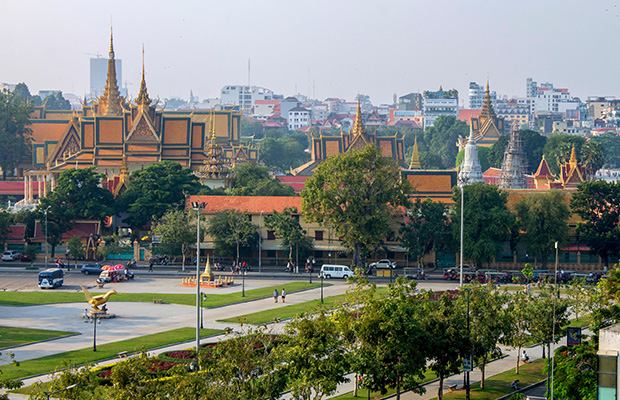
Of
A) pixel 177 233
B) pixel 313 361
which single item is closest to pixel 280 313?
pixel 313 361

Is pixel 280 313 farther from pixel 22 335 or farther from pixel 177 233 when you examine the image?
pixel 177 233

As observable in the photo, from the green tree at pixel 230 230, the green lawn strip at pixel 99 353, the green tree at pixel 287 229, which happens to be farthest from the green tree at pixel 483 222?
the green lawn strip at pixel 99 353

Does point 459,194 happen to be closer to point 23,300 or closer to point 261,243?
point 261,243

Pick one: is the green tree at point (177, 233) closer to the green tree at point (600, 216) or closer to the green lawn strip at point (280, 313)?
the green lawn strip at point (280, 313)

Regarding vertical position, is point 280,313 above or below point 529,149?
below

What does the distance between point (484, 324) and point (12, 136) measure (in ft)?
344

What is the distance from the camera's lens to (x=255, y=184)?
315 feet

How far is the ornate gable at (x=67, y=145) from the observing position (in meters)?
122

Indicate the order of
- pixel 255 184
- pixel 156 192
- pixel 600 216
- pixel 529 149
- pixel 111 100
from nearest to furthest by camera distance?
pixel 600 216 < pixel 156 192 < pixel 255 184 < pixel 111 100 < pixel 529 149

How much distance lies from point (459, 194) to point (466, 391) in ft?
124

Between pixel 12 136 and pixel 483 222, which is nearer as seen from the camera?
pixel 483 222

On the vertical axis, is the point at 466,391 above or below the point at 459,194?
below

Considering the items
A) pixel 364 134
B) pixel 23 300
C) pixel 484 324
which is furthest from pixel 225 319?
pixel 364 134

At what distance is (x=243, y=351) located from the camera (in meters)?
32.7
